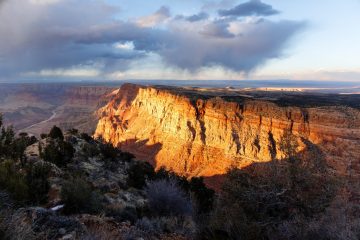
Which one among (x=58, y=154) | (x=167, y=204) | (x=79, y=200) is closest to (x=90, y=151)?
(x=58, y=154)

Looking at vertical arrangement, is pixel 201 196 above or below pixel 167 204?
below

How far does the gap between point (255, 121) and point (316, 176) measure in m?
37.5

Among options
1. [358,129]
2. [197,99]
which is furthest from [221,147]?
[358,129]

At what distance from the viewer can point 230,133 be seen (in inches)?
2008

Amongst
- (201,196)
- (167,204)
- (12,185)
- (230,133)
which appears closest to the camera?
(12,185)

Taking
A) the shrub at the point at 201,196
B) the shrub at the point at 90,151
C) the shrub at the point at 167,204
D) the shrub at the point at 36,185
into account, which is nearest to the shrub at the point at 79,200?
the shrub at the point at 36,185

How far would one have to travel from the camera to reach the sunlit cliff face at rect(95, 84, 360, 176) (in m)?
40.5

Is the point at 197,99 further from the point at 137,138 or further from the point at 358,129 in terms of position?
the point at 358,129

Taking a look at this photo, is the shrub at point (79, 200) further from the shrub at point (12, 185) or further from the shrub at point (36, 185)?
the shrub at point (12, 185)

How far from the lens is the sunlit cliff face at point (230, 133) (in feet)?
133

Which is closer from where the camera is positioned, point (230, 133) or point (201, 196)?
point (201, 196)

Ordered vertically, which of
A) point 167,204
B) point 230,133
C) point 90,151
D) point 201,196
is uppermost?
point 167,204

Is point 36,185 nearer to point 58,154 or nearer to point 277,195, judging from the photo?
point 277,195

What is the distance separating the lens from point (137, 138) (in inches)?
2840
